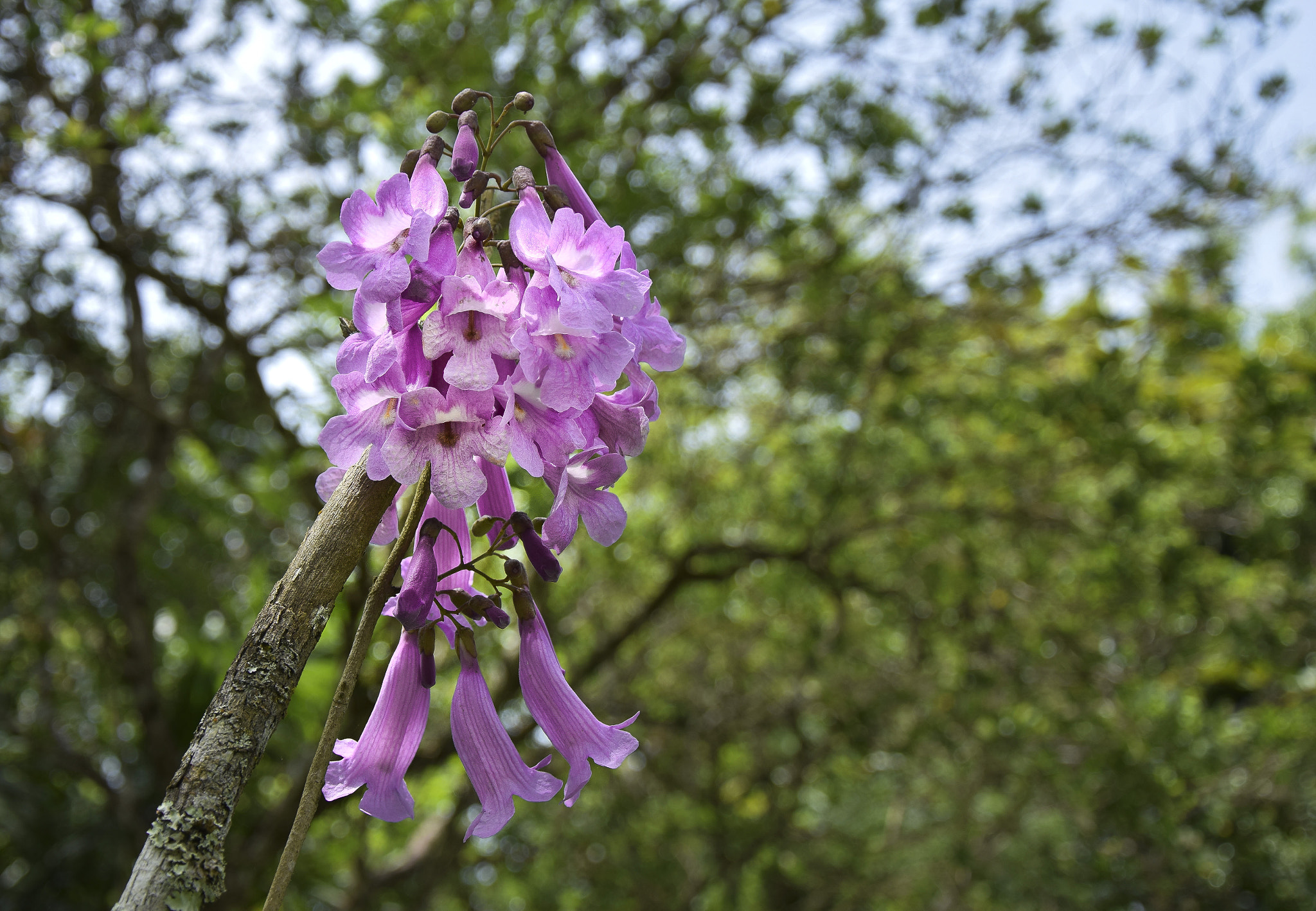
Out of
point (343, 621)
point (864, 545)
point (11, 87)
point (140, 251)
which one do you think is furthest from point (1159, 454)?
point (11, 87)

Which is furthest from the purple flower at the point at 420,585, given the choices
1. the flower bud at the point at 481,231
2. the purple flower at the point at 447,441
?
the flower bud at the point at 481,231

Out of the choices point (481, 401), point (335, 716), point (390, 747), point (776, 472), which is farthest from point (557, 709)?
point (776, 472)

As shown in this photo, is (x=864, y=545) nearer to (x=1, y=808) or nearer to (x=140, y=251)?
(x=140, y=251)

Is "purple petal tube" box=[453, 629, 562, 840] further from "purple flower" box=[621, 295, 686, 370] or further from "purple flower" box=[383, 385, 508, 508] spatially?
"purple flower" box=[621, 295, 686, 370]

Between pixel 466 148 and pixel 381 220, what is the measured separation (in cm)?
16

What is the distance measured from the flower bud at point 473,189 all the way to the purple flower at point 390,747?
510 millimetres

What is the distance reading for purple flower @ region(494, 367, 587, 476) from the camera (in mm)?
927

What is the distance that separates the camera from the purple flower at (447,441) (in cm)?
89

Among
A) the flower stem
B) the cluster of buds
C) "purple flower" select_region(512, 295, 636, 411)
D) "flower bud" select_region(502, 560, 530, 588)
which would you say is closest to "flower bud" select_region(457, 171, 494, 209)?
the cluster of buds

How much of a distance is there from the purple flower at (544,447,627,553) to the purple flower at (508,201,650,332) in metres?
0.17

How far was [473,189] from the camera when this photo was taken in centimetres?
101

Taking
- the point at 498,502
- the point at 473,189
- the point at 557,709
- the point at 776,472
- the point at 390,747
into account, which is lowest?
the point at 776,472

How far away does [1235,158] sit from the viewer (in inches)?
240

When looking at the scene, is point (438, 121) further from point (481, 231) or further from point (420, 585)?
point (420, 585)
